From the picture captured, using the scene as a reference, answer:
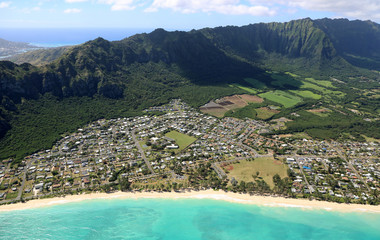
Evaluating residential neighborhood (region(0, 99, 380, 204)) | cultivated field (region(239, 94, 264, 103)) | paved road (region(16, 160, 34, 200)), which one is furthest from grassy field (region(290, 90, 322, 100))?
paved road (region(16, 160, 34, 200))

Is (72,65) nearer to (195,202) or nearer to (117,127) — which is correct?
(117,127)

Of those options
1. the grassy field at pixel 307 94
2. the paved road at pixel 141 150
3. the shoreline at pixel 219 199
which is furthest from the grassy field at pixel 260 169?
the grassy field at pixel 307 94

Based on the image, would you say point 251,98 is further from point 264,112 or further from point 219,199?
point 219,199

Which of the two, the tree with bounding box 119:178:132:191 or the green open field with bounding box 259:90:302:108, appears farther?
the green open field with bounding box 259:90:302:108

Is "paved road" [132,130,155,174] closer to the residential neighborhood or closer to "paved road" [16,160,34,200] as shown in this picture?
the residential neighborhood

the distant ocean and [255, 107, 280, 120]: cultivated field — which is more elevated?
[255, 107, 280, 120]: cultivated field

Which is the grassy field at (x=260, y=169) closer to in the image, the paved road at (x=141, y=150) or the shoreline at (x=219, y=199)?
the shoreline at (x=219, y=199)
